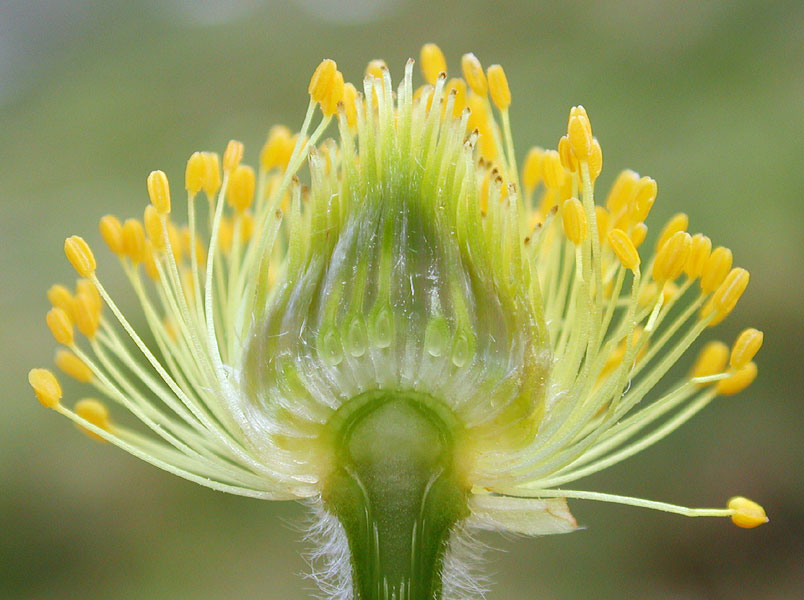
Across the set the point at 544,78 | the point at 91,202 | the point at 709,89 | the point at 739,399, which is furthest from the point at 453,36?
the point at 739,399

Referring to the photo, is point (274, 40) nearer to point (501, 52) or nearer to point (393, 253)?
point (501, 52)

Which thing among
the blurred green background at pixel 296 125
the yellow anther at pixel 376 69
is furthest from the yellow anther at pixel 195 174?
the blurred green background at pixel 296 125

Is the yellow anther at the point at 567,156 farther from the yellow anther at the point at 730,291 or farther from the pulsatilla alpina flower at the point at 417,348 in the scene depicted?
the yellow anther at the point at 730,291

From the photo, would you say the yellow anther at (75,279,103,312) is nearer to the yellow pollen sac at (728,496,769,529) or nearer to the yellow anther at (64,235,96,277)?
the yellow anther at (64,235,96,277)

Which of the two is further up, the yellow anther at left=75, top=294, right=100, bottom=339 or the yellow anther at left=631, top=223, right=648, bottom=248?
the yellow anther at left=631, top=223, right=648, bottom=248

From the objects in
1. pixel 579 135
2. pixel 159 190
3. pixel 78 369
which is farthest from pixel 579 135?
pixel 78 369

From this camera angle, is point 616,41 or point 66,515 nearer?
point 66,515

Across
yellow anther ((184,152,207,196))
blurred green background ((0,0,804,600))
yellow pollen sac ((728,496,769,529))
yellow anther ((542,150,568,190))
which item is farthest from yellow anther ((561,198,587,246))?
blurred green background ((0,0,804,600))
